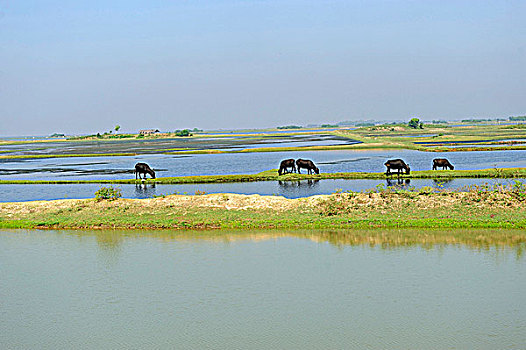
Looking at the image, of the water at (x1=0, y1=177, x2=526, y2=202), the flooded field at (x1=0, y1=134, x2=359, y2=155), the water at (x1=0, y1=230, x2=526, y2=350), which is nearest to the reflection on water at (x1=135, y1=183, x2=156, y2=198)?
the water at (x1=0, y1=177, x2=526, y2=202)

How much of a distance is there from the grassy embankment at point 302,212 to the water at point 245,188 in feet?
18.6

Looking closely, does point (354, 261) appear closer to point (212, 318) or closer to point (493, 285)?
point (493, 285)

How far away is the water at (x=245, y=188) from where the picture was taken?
1117 inches

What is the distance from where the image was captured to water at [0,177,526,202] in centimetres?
2836

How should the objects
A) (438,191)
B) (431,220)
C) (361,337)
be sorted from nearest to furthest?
(361,337), (431,220), (438,191)

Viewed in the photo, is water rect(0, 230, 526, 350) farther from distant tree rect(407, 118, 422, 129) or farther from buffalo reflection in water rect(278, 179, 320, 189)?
distant tree rect(407, 118, 422, 129)

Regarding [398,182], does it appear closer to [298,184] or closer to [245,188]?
[298,184]

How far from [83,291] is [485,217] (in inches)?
555

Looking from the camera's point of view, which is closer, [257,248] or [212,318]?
[212,318]

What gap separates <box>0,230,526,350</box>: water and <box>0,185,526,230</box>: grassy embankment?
244cm

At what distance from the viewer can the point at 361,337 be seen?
9.73 meters

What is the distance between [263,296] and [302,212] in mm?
8940

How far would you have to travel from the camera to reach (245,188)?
3016 cm

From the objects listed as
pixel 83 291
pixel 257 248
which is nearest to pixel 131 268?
pixel 83 291
